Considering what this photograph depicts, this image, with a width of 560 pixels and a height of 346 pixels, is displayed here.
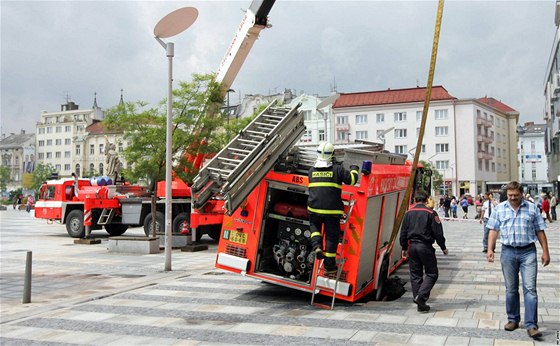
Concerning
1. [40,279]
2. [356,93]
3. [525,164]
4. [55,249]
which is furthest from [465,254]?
[525,164]

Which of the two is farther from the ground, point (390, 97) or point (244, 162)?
point (390, 97)

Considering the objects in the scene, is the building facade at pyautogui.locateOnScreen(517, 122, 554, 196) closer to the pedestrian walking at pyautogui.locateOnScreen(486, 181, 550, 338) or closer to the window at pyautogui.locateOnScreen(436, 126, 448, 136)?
the window at pyautogui.locateOnScreen(436, 126, 448, 136)

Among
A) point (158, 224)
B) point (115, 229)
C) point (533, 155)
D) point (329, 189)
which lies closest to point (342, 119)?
point (115, 229)

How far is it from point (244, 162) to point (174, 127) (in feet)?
33.9

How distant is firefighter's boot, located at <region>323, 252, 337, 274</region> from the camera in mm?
7516

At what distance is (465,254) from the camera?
14.6 metres

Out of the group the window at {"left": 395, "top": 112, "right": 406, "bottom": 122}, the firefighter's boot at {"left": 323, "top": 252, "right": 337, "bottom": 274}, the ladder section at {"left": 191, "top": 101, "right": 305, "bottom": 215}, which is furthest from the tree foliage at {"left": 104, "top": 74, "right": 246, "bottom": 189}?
the window at {"left": 395, "top": 112, "right": 406, "bottom": 122}

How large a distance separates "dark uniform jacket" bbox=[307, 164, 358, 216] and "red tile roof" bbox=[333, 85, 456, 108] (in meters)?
68.0

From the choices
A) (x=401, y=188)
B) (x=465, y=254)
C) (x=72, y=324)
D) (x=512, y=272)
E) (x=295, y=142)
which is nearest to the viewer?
(x=512, y=272)

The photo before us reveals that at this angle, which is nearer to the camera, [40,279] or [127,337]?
[127,337]

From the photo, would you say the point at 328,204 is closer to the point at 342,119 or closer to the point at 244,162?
the point at 244,162

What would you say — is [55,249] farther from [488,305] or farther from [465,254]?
[488,305]

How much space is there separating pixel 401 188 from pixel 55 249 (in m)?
12.1

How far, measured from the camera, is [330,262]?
7.54m
